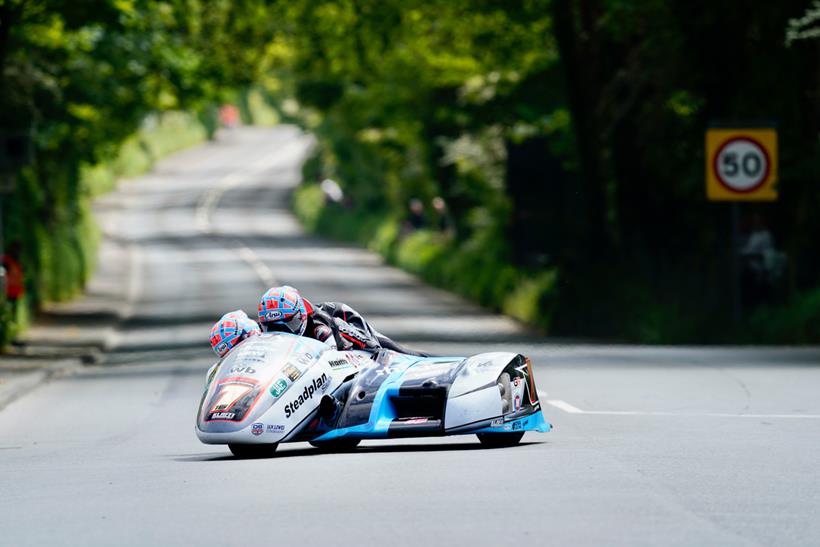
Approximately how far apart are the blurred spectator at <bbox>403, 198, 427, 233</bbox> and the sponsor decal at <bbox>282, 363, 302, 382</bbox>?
50083mm

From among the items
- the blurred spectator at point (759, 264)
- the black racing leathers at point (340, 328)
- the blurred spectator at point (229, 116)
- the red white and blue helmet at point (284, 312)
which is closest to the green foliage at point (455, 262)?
the blurred spectator at point (759, 264)

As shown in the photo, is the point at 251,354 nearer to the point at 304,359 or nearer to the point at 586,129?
the point at 304,359

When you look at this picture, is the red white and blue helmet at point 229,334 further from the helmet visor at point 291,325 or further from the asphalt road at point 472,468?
the asphalt road at point 472,468

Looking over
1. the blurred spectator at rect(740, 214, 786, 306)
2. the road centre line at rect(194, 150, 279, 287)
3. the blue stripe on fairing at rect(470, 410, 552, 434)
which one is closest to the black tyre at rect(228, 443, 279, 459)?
the blue stripe on fairing at rect(470, 410, 552, 434)

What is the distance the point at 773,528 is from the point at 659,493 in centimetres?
141

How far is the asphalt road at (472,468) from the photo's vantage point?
9.73 meters

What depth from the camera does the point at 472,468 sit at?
40.8 ft

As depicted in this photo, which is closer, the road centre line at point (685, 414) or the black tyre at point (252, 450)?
the black tyre at point (252, 450)

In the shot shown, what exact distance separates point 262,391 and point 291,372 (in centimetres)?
28

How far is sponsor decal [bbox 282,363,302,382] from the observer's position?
43.7ft

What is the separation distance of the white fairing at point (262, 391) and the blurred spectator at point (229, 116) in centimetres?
13720

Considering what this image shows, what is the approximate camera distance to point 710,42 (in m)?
31.1

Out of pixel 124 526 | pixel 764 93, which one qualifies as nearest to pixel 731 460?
pixel 124 526

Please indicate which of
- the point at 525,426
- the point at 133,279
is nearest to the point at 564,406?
the point at 525,426
